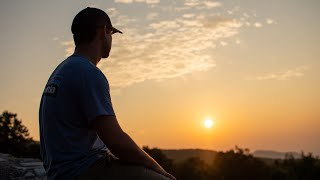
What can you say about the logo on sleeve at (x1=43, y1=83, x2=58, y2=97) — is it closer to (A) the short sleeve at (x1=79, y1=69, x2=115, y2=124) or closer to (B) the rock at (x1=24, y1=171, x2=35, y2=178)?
(A) the short sleeve at (x1=79, y1=69, x2=115, y2=124)

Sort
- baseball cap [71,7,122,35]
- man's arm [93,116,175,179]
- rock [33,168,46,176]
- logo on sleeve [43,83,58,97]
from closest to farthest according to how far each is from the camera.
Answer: man's arm [93,116,175,179]
logo on sleeve [43,83,58,97]
baseball cap [71,7,122,35]
rock [33,168,46,176]

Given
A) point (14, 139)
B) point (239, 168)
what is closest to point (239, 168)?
point (239, 168)

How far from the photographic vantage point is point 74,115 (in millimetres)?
2559

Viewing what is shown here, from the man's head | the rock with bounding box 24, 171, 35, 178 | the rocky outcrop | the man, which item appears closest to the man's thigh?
the man

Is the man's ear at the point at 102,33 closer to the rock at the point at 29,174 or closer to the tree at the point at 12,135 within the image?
the rock at the point at 29,174

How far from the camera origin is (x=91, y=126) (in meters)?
2.53

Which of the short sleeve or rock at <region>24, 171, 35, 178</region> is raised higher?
the short sleeve

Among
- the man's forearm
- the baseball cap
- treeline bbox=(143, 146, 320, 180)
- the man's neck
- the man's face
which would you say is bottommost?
treeline bbox=(143, 146, 320, 180)

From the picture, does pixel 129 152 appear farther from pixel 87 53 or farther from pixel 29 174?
pixel 29 174

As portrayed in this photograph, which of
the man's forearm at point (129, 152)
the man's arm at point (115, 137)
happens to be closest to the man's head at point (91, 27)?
the man's arm at point (115, 137)

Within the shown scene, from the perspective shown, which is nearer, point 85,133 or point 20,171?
point 85,133

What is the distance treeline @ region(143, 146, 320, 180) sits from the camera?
2286 cm

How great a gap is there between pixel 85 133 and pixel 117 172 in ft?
1.02

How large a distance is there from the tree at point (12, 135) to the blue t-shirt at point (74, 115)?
1687 cm
